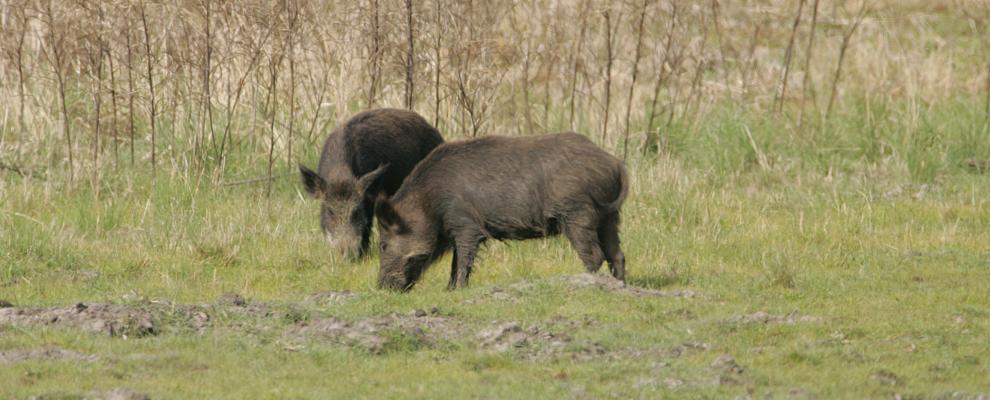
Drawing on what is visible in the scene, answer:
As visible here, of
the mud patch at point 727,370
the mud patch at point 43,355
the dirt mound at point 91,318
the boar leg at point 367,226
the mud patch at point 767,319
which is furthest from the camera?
the boar leg at point 367,226

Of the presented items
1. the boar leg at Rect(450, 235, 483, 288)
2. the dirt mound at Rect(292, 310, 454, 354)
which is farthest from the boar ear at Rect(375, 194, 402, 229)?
the dirt mound at Rect(292, 310, 454, 354)

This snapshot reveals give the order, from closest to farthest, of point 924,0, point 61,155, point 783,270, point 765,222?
point 783,270 < point 765,222 < point 61,155 < point 924,0

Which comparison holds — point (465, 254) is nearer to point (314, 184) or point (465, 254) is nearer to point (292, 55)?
point (314, 184)

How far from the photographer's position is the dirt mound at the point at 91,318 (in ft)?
25.6

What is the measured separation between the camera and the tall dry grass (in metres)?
12.8

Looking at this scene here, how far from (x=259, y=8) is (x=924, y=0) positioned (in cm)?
1241

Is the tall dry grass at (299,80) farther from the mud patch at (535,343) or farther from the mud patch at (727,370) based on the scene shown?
the mud patch at (727,370)

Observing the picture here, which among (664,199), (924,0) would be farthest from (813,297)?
(924,0)

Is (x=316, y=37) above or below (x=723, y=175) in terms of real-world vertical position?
above

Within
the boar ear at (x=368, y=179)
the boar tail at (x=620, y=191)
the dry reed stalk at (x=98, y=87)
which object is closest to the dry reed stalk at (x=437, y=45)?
the boar ear at (x=368, y=179)

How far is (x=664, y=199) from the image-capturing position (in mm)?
12133

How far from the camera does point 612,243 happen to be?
9.72m

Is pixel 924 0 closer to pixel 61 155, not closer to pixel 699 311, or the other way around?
pixel 61 155

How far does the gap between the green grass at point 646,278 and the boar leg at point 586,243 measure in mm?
334
